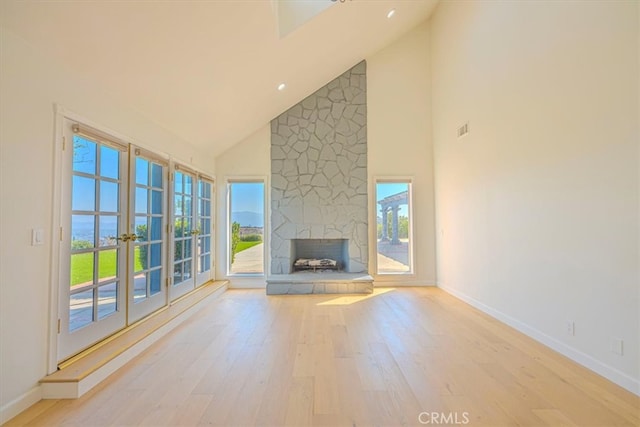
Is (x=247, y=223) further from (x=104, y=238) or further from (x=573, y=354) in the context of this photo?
(x=573, y=354)

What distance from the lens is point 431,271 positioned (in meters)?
5.62

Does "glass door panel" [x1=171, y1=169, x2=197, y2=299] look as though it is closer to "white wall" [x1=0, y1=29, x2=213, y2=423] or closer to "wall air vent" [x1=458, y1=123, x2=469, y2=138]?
"white wall" [x1=0, y1=29, x2=213, y2=423]

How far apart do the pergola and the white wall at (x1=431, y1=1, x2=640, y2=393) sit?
4.06ft

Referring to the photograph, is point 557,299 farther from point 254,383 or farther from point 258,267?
point 258,267

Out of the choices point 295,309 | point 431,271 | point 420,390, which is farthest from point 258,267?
point 420,390

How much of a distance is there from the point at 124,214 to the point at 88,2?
1774mm

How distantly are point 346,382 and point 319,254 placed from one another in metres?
3.82

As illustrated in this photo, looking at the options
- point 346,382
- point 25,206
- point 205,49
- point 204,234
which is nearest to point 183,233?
point 204,234

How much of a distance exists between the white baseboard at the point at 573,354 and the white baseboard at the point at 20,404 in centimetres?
413

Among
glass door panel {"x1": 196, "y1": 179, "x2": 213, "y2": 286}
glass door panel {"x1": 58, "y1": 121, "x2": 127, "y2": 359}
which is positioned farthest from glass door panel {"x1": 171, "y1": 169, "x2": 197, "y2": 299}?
glass door panel {"x1": 58, "y1": 121, "x2": 127, "y2": 359}

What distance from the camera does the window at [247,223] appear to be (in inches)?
226

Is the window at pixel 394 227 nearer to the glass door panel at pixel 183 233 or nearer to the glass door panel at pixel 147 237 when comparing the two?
the glass door panel at pixel 183 233

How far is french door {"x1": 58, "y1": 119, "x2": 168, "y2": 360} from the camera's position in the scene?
236 centimetres

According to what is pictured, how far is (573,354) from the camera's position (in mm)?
2635
